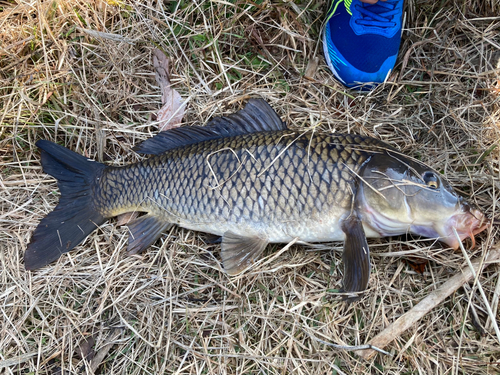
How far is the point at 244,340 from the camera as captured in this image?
1.93m

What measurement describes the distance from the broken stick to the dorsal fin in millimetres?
1325

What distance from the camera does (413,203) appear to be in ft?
5.79

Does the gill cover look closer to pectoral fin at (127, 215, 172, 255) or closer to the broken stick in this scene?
the broken stick

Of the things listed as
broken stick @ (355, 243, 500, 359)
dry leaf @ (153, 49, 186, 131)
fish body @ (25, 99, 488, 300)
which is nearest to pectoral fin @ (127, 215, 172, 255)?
fish body @ (25, 99, 488, 300)

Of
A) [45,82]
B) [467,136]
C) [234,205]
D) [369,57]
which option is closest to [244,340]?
[234,205]

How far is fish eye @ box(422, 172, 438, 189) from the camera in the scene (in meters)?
1.77

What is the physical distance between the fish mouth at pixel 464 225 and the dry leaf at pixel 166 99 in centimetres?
187

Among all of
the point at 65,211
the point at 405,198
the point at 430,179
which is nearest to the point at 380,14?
the point at 430,179

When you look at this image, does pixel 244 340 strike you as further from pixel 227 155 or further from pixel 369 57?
pixel 369 57

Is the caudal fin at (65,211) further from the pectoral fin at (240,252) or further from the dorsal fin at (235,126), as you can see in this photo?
the pectoral fin at (240,252)

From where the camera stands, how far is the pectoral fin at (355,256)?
1.76 metres

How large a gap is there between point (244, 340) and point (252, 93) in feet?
5.41

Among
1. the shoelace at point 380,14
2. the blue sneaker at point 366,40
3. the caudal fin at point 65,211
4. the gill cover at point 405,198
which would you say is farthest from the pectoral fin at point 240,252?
the shoelace at point 380,14

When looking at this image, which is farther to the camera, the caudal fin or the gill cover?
the caudal fin
